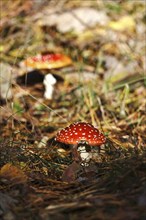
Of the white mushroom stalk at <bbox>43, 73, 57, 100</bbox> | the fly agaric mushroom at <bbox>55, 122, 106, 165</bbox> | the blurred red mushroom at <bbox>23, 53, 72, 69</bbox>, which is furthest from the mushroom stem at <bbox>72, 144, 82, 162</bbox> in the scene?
the blurred red mushroom at <bbox>23, 53, 72, 69</bbox>

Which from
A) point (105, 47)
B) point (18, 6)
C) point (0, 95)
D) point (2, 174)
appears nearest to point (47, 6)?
point (18, 6)

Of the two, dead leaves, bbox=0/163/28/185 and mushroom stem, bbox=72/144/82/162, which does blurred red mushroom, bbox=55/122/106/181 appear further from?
dead leaves, bbox=0/163/28/185

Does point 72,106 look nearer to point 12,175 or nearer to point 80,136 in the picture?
point 80,136

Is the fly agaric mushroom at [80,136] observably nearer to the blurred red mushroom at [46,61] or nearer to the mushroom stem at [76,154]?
the mushroom stem at [76,154]

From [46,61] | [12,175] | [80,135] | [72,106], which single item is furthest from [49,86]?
[12,175]

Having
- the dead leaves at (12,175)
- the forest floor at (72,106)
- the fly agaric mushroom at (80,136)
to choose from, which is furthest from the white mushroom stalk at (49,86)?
the dead leaves at (12,175)

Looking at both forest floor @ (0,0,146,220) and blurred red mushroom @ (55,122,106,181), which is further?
blurred red mushroom @ (55,122,106,181)

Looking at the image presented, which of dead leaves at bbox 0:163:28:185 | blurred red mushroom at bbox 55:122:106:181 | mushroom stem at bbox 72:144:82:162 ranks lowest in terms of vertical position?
dead leaves at bbox 0:163:28:185
